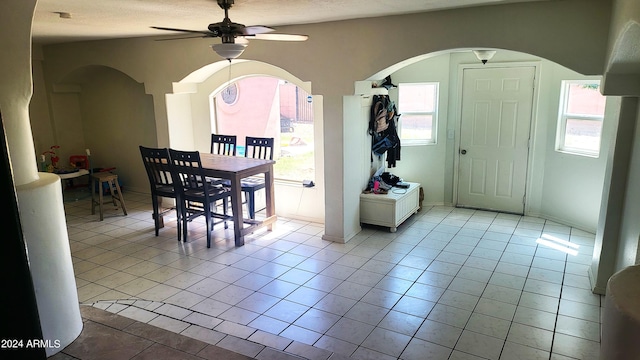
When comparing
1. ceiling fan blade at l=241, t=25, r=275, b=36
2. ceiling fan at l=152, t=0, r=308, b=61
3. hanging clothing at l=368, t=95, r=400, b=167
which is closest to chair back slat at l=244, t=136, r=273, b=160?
hanging clothing at l=368, t=95, r=400, b=167

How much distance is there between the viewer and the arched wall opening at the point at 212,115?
18.7ft

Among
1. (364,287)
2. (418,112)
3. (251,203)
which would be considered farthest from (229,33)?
(418,112)

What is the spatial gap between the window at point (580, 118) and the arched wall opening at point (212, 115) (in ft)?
10.0

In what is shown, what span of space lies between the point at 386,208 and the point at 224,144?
2436 millimetres

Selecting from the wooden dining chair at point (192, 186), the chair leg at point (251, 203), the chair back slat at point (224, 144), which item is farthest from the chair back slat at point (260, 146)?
the wooden dining chair at point (192, 186)

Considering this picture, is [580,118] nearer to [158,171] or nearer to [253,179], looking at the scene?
[253,179]

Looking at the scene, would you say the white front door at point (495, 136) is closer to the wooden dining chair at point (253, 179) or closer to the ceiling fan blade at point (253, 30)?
the wooden dining chair at point (253, 179)

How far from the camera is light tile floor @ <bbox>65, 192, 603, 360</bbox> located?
10.1 ft

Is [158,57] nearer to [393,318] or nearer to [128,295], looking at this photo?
[128,295]

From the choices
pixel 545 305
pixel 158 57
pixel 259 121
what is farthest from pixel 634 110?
pixel 158 57

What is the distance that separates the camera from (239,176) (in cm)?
487

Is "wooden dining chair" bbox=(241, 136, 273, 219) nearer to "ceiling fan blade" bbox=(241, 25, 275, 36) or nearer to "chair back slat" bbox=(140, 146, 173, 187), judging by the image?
"chair back slat" bbox=(140, 146, 173, 187)

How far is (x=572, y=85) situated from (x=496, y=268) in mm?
2641

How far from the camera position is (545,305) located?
11.8ft
